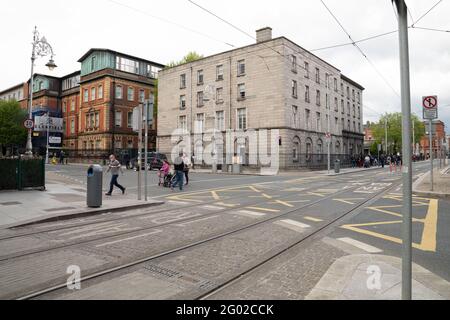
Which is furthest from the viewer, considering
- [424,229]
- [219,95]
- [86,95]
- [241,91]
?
[86,95]

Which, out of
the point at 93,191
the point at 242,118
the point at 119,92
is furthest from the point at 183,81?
the point at 93,191

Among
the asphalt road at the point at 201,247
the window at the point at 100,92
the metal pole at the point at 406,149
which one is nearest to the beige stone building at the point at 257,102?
the window at the point at 100,92

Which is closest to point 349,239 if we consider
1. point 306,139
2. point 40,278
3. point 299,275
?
point 299,275

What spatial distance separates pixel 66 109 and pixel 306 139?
151 feet

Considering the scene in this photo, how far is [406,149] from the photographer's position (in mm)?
2670

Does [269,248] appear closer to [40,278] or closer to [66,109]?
[40,278]

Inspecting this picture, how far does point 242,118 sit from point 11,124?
42030 mm

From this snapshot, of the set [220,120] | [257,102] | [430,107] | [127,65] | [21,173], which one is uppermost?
[127,65]

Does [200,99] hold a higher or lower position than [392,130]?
higher

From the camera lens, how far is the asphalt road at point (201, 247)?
381 cm

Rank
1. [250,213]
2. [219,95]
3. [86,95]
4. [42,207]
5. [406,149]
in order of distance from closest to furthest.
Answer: [406,149], [250,213], [42,207], [219,95], [86,95]

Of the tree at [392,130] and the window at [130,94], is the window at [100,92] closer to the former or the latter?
the window at [130,94]

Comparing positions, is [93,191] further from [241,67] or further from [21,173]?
[241,67]

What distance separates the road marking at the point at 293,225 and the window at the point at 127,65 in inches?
A: 1880
